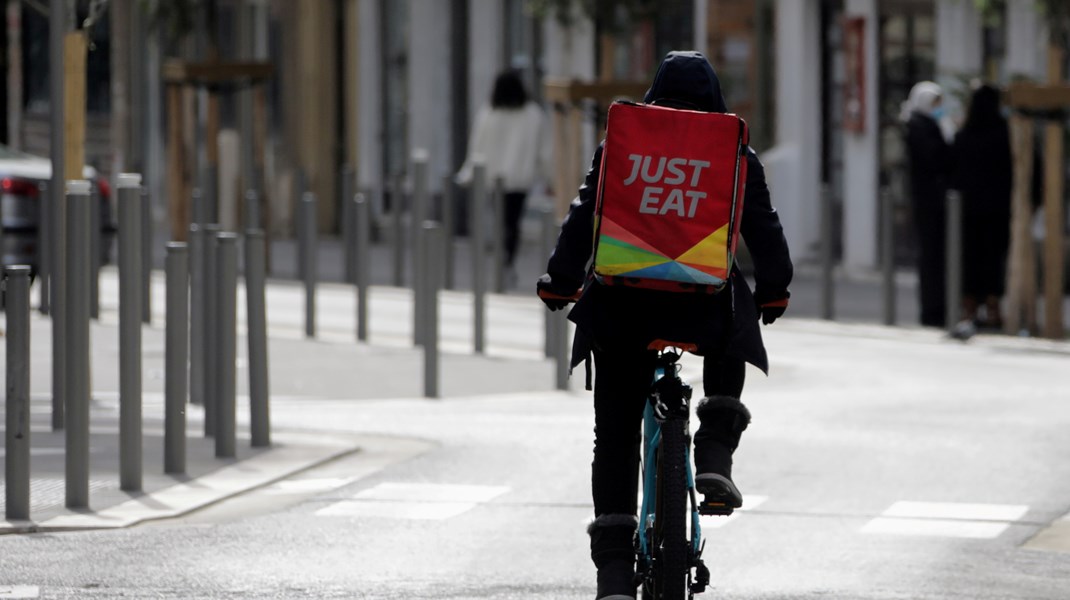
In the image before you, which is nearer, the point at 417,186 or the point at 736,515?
the point at 736,515

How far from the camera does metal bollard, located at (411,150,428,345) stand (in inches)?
559

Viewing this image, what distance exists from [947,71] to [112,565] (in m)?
13.6

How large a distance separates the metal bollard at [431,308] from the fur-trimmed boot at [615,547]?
20.9 ft

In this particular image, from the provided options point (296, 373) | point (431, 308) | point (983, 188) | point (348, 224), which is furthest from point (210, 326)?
point (348, 224)

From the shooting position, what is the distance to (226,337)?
10070mm

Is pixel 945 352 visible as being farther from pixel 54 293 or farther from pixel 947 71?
pixel 54 293

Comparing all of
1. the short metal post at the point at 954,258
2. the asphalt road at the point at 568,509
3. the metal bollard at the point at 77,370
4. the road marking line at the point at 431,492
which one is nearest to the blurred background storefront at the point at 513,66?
the short metal post at the point at 954,258

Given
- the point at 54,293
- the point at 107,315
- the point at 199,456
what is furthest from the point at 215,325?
the point at 107,315

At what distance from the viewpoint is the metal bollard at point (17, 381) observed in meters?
8.39

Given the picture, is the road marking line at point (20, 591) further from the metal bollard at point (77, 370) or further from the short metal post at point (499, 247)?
the short metal post at point (499, 247)

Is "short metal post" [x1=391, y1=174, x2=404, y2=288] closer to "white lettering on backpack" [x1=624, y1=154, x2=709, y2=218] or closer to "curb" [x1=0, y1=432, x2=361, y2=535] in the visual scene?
"curb" [x1=0, y1=432, x2=361, y2=535]

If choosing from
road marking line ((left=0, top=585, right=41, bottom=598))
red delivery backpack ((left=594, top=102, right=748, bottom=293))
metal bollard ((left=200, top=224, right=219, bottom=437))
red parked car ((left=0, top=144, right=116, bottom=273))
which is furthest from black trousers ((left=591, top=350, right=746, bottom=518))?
red parked car ((left=0, top=144, right=116, bottom=273))

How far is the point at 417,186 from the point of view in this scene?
17.0 m

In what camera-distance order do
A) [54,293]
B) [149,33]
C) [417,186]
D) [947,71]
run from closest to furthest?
1. [54,293]
2. [417,186]
3. [947,71]
4. [149,33]
